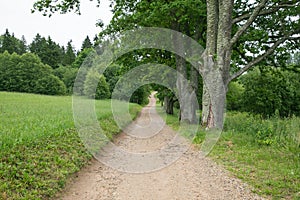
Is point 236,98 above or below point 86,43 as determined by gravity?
below

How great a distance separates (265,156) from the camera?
7215 mm

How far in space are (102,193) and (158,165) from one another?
235cm

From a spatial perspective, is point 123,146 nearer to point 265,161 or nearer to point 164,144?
point 164,144

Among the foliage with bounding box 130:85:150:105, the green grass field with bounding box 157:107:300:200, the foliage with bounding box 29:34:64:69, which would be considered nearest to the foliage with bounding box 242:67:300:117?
the foliage with bounding box 130:85:150:105

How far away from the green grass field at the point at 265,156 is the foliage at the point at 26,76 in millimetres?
51956

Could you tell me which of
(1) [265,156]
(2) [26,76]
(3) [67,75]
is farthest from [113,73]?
(3) [67,75]

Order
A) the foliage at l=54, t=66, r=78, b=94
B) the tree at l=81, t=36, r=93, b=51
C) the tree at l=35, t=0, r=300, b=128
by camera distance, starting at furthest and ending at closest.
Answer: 1. the tree at l=81, t=36, r=93, b=51
2. the foliage at l=54, t=66, r=78, b=94
3. the tree at l=35, t=0, r=300, b=128

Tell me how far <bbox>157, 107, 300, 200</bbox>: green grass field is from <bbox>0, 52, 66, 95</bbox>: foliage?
5196 cm

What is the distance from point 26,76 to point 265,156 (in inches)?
2257

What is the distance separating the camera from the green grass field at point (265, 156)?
5.22 metres

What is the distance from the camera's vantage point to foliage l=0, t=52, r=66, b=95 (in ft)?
172

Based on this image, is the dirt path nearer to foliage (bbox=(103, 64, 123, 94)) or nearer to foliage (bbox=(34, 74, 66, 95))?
foliage (bbox=(103, 64, 123, 94))

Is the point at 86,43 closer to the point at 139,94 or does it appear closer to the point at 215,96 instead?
the point at 139,94

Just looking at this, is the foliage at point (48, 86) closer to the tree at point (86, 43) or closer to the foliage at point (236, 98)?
the tree at point (86, 43)
